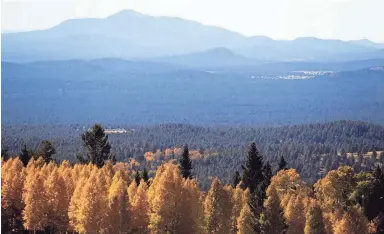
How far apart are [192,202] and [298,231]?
470 inches

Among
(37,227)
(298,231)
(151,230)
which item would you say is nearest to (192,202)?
(151,230)

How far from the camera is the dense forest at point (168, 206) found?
75.1 m

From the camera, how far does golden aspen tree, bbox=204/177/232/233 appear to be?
79.3 metres

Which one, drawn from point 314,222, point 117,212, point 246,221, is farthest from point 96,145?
point 314,222

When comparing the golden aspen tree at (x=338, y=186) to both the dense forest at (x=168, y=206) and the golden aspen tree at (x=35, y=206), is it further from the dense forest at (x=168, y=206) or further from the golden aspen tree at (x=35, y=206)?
the golden aspen tree at (x=35, y=206)

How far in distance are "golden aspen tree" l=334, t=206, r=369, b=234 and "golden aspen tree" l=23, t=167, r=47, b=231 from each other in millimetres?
31141

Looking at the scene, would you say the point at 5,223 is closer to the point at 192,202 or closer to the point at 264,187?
the point at 192,202

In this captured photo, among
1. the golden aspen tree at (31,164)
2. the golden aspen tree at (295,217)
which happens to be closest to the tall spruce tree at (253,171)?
the golden aspen tree at (295,217)

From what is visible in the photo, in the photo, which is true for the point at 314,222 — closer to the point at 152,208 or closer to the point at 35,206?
the point at 152,208

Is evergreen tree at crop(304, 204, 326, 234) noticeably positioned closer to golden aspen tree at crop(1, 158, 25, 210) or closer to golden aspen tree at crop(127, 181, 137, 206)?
golden aspen tree at crop(127, 181, 137, 206)

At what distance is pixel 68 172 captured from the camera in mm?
92312

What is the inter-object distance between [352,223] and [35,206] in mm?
33551

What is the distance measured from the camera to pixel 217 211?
7931 centimetres

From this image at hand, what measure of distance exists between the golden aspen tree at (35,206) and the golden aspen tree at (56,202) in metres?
0.73
